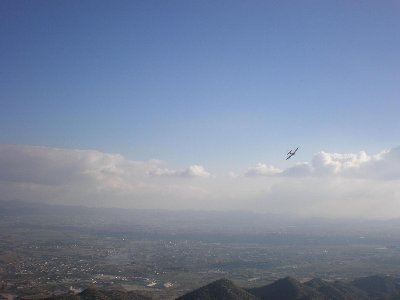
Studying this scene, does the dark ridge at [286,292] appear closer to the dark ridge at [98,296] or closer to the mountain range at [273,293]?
the mountain range at [273,293]

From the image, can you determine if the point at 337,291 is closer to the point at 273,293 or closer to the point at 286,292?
the point at 286,292

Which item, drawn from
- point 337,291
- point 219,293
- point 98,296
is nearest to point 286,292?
point 337,291

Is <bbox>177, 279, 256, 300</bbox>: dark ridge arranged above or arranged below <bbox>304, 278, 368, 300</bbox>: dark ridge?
above

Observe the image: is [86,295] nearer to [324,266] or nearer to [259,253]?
[324,266]

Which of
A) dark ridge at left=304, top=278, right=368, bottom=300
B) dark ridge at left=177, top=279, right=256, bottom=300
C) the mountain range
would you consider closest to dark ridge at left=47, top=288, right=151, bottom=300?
the mountain range

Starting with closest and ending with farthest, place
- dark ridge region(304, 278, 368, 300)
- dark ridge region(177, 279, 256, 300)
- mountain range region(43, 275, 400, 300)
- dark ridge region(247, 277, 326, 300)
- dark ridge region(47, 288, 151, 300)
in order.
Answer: dark ridge region(47, 288, 151, 300), mountain range region(43, 275, 400, 300), dark ridge region(177, 279, 256, 300), dark ridge region(247, 277, 326, 300), dark ridge region(304, 278, 368, 300)

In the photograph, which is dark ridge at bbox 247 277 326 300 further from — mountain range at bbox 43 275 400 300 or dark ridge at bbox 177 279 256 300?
dark ridge at bbox 177 279 256 300

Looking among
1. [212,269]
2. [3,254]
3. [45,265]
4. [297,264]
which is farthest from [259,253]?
[3,254]

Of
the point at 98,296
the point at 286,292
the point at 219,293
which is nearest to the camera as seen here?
the point at 98,296
